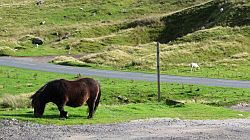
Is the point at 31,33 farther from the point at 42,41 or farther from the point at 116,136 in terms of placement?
the point at 116,136

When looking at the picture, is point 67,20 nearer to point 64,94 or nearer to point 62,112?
point 62,112

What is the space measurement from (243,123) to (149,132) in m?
5.54

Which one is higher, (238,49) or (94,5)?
(94,5)

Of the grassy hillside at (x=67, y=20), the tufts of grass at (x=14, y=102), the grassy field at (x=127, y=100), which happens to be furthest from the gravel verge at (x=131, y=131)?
the grassy hillside at (x=67, y=20)

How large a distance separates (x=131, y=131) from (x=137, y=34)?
2713 inches

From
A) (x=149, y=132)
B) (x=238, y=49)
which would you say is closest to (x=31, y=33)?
(x=238, y=49)

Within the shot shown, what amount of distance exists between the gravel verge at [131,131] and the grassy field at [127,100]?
4.13ft

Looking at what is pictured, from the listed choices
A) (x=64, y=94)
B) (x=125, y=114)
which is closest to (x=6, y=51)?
(x=125, y=114)

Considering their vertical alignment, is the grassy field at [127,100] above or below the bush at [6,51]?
below

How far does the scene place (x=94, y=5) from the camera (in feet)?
415

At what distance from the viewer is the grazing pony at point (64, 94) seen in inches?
950

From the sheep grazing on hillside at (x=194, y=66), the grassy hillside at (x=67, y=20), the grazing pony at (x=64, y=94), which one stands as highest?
the grassy hillside at (x=67, y=20)

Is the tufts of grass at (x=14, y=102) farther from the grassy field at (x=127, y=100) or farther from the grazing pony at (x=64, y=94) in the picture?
the grazing pony at (x=64, y=94)

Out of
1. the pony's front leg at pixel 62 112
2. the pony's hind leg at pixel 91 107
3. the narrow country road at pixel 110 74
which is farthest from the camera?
the narrow country road at pixel 110 74
